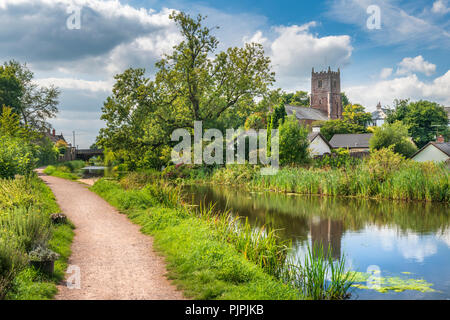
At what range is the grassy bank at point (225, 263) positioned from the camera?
5828 mm

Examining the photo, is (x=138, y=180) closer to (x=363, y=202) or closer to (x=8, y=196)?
(x=8, y=196)

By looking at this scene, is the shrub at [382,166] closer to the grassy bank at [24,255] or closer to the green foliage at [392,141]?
the grassy bank at [24,255]

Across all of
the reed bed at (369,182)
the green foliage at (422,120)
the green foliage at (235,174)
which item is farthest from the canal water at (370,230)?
the green foliage at (422,120)

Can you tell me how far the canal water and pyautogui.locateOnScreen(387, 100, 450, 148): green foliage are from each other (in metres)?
41.5

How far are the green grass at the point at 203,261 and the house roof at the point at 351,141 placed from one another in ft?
148

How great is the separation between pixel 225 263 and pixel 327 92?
9183 centimetres

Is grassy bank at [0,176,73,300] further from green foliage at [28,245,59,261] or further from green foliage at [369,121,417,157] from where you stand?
green foliage at [369,121,417,157]

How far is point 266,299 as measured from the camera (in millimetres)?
5297

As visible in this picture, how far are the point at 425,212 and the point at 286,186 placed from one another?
8664mm

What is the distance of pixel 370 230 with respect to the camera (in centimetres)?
1239

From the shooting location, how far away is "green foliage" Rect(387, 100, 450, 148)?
53.6 m

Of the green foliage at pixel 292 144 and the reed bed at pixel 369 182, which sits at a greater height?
the green foliage at pixel 292 144

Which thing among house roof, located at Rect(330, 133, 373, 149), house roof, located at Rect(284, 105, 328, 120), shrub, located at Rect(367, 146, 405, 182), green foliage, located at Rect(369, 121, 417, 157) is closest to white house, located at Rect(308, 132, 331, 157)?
green foliage, located at Rect(369, 121, 417, 157)

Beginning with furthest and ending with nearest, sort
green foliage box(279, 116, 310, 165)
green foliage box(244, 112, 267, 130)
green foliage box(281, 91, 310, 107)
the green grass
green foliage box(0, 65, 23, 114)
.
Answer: green foliage box(281, 91, 310, 107) → green foliage box(244, 112, 267, 130) → green foliage box(0, 65, 23, 114) → green foliage box(279, 116, 310, 165) → the green grass
